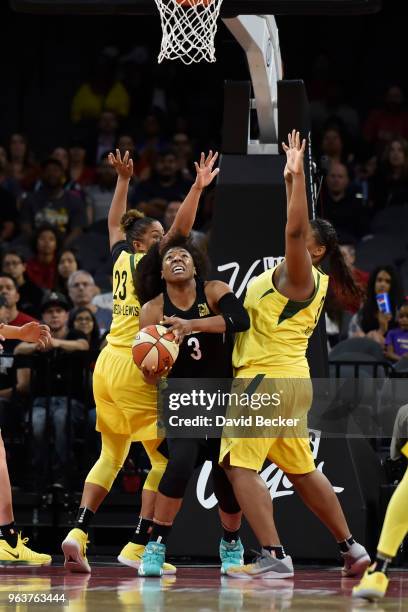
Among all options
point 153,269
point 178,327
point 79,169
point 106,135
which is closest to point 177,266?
point 153,269

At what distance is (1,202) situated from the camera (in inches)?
598

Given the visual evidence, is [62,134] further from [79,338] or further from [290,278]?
[290,278]

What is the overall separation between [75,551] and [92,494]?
414 millimetres

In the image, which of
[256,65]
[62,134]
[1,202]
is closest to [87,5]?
[256,65]

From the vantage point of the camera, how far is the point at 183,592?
712cm

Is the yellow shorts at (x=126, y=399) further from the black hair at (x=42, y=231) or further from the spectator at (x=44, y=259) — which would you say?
the black hair at (x=42, y=231)

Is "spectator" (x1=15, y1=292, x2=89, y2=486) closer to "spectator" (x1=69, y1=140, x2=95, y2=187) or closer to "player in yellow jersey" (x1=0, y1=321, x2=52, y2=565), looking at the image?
"player in yellow jersey" (x1=0, y1=321, x2=52, y2=565)

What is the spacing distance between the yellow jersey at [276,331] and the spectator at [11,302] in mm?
3663

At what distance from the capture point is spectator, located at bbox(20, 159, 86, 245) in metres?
14.9

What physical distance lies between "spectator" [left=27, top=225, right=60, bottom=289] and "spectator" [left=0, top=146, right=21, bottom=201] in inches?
86.4

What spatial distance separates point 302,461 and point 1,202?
820cm

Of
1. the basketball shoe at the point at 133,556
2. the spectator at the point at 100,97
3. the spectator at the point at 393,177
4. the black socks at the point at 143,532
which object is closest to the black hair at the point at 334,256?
the black socks at the point at 143,532

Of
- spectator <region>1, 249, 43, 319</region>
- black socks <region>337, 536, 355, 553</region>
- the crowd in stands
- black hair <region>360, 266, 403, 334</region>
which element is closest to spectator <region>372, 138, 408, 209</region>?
the crowd in stands

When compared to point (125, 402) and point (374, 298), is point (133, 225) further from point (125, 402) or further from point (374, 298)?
point (374, 298)
